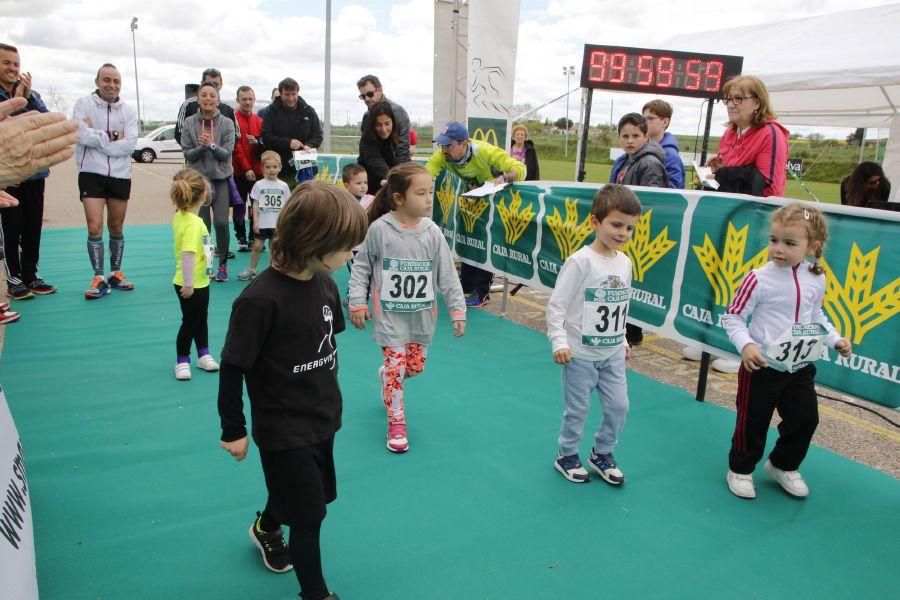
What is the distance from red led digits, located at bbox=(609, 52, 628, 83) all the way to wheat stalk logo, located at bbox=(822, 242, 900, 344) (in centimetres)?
525

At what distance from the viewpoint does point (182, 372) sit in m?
→ 4.40

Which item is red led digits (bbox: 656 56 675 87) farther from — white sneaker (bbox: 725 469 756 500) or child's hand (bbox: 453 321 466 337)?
white sneaker (bbox: 725 469 756 500)

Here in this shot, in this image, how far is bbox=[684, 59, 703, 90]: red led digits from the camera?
26.0 feet

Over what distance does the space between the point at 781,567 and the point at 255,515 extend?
230 centimetres

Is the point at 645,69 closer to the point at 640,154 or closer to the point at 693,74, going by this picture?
the point at 693,74

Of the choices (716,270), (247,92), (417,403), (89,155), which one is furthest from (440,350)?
(247,92)

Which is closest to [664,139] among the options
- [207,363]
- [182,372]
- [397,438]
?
[397,438]

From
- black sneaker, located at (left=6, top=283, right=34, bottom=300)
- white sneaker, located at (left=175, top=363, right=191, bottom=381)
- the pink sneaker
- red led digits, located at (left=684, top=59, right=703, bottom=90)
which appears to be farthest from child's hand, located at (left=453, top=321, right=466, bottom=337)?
red led digits, located at (left=684, top=59, right=703, bottom=90)

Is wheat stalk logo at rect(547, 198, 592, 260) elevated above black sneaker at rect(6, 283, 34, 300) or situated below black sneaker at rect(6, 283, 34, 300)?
above

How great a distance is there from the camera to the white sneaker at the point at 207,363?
455 cm

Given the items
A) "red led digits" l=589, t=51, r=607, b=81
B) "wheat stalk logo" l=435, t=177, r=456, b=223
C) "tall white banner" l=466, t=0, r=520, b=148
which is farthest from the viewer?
"red led digits" l=589, t=51, r=607, b=81

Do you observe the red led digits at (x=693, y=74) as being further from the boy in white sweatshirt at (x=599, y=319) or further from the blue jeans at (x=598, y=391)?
the blue jeans at (x=598, y=391)

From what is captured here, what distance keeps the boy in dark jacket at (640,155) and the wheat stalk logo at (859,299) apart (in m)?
2.02

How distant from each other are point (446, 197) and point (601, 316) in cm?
441
